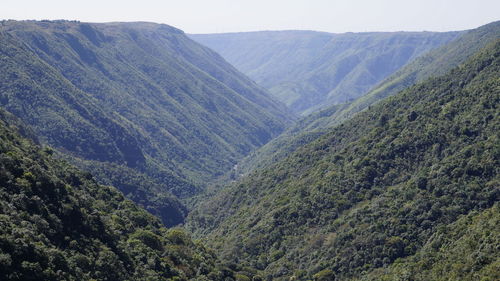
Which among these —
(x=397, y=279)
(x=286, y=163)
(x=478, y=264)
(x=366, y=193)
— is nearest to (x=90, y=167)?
(x=286, y=163)

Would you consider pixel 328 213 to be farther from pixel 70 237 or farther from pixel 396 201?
pixel 70 237

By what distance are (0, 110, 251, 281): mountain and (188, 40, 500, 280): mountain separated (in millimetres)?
25675

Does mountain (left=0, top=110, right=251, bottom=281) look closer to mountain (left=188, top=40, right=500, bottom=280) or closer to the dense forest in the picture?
the dense forest

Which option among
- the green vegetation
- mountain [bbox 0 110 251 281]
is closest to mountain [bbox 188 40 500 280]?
the green vegetation

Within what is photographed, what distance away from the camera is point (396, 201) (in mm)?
108438

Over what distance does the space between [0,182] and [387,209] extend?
7562 cm

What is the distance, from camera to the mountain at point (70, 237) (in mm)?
52125

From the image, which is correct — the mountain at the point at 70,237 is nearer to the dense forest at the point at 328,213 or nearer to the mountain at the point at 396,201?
the dense forest at the point at 328,213

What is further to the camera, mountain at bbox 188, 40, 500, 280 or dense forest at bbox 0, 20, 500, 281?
mountain at bbox 188, 40, 500, 280

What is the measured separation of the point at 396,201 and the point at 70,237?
69.4 metres

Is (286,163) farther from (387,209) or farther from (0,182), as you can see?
(0,182)

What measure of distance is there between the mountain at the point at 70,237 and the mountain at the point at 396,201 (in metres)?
25.7

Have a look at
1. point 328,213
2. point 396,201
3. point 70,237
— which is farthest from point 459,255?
point 70,237

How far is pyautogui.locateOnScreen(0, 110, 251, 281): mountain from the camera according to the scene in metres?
52.1
